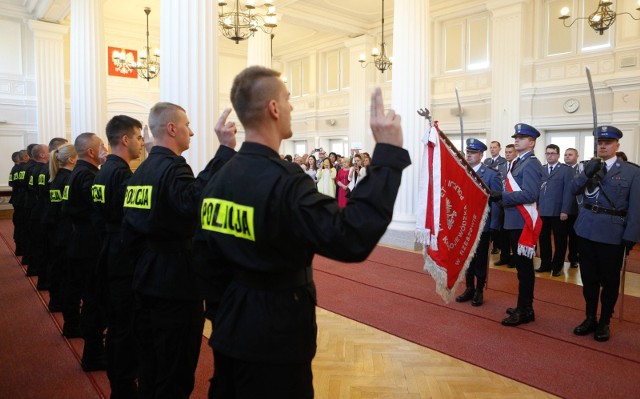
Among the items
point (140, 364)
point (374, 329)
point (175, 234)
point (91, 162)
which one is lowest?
point (374, 329)

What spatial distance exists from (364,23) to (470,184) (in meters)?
10.7

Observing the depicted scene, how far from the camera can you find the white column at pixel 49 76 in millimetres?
11641

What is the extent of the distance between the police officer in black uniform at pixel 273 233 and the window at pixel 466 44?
10837mm

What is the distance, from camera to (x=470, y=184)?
3.79 m

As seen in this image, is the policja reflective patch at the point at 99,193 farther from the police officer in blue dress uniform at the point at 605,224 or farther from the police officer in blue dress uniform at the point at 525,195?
the police officer in blue dress uniform at the point at 605,224

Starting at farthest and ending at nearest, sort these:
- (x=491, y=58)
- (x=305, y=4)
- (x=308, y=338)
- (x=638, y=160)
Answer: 1. (x=305, y=4)
2. (x=491, y=58)
3. (x=638, y=160)
4. (x=308, y=338)

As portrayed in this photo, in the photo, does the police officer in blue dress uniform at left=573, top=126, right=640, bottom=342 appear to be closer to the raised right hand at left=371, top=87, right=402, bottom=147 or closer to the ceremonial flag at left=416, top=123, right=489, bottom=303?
the ceremonial flag at left=416, top=123, right=489, bottom=303

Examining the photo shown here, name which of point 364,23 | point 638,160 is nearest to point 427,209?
point 638,160

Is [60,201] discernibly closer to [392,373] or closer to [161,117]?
[161,117]

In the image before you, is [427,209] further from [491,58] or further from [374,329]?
[491,58]

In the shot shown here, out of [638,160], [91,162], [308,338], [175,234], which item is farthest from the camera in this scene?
[638,160]

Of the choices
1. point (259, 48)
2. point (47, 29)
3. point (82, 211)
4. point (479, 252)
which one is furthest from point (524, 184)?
point (47, 29)

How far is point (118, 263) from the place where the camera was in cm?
258

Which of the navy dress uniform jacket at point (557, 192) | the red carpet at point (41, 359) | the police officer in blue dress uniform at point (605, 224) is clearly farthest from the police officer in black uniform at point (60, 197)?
the navy dress uniform jacket at point (557, 192)
